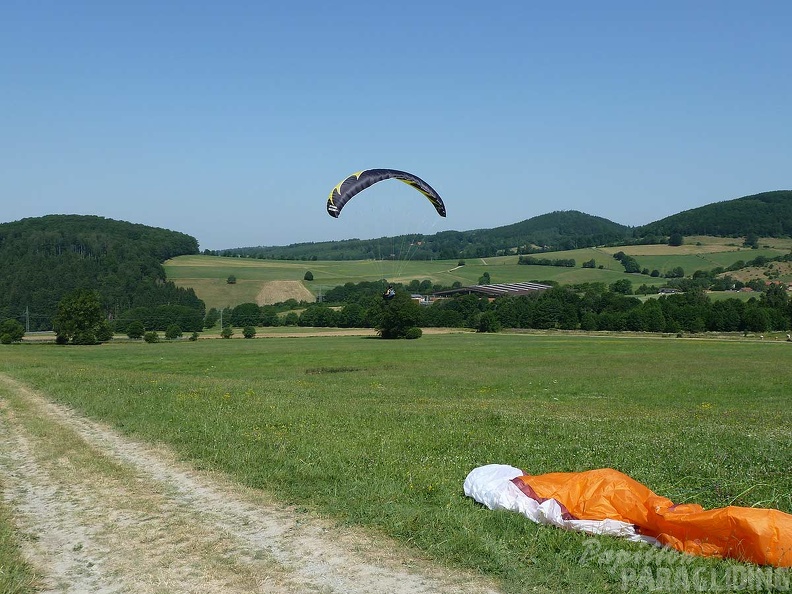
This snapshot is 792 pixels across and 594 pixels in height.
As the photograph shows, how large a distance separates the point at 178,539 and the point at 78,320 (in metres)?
77.4

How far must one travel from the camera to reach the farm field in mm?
134625

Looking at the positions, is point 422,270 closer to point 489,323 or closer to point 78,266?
point 489,323

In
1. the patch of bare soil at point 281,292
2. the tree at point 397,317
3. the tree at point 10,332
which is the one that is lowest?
the tree at point 397,317

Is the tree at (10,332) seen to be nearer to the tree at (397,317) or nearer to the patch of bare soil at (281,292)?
the tree at (397,317)

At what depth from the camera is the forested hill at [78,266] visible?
119438 millimetres

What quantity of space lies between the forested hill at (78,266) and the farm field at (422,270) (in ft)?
16.7

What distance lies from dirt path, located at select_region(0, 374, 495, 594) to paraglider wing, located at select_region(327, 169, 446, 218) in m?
16.1

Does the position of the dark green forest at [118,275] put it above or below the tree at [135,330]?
above

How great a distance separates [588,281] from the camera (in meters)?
144

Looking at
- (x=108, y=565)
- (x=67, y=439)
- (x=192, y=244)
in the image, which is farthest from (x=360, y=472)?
(x=192, y=244)

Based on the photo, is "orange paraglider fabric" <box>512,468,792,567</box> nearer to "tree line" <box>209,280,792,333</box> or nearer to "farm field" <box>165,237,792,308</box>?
"tree line" <box>209,280,792,333</box>

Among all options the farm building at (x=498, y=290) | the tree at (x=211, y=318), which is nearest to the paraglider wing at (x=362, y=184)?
the tree at (x=211, y=318)

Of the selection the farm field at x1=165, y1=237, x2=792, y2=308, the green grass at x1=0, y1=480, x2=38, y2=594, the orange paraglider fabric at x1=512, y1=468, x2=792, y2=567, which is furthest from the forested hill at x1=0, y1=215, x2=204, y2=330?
the orange paraglider fabric at x1=512, y1=468, x2=792, y2=567

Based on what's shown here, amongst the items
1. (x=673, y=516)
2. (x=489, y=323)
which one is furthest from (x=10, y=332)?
(x=673, y=516)
